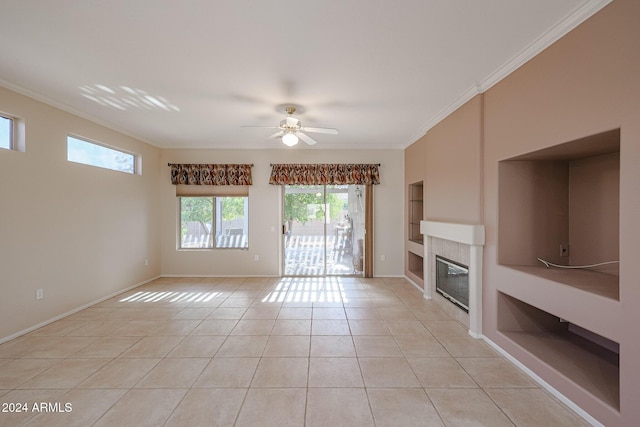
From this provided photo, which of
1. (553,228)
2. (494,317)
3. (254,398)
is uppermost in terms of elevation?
(553,228)

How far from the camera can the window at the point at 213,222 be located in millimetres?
5688

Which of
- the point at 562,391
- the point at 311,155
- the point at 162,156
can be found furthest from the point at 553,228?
the point at 162,156

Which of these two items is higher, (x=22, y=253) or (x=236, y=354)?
(x=22, y=253)

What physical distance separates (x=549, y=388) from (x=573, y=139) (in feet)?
6.00

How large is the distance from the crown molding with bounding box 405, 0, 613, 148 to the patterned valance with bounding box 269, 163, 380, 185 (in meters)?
2.19

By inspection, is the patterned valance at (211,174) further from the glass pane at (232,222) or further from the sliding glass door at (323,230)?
the sliding glass door at (323,230)

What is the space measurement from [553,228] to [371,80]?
232 centimetres

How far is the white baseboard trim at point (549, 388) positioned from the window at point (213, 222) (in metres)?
4.51

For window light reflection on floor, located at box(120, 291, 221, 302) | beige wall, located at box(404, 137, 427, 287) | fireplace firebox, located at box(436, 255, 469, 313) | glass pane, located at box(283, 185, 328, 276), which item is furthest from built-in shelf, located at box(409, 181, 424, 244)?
window light reflection on floor, located at box(120, 291, 221, 302)

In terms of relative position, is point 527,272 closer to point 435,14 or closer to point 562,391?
point 562,391

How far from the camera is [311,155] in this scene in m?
5.63

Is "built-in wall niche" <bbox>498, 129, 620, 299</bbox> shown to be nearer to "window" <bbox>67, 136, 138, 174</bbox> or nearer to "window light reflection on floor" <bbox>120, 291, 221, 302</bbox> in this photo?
"window light reflection on floor" <bbox>120, 291, 221, 302</bbox>

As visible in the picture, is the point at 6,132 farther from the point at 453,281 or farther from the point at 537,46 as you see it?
the point at 453,281

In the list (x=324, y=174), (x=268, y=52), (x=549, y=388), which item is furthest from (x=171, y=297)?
(x=549, y=388)
